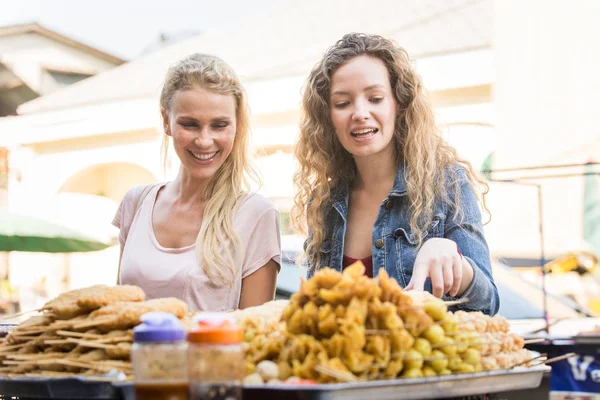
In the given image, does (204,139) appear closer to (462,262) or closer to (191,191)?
(191,191)

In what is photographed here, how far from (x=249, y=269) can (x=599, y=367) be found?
8.16 feet

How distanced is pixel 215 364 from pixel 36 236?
24.8 ft

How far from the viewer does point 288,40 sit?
14.1m

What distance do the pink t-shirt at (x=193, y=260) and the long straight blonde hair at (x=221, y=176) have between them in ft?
0.11

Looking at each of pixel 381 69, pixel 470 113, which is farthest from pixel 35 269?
pixel 381 69

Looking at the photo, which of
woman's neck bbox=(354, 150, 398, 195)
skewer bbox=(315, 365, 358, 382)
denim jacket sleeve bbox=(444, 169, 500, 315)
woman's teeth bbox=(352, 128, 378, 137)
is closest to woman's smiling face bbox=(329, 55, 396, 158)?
woman's teeth bbox=(352, 128, 378, 137)

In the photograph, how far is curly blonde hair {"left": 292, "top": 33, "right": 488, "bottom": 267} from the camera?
2395 mm

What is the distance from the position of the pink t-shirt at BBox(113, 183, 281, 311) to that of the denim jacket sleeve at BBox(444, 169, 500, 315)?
669 mm

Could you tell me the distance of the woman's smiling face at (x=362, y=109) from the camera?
2.34 m

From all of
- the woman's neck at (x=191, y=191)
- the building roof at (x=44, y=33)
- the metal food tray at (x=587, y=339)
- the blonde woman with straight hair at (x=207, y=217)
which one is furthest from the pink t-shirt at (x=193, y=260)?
the building roof at (x=44, y=33)

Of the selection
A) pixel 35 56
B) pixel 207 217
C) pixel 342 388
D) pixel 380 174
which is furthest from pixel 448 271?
pixel 35 56

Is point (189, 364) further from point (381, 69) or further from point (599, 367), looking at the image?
point (599, 367)

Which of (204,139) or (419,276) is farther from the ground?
(204,139)

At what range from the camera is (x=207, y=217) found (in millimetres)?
2646
